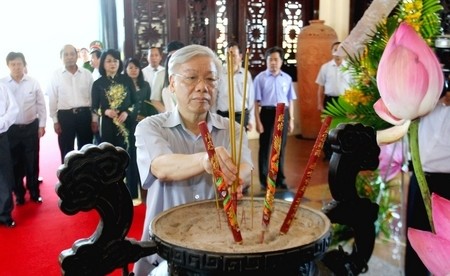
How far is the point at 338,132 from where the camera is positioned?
2.76 ft

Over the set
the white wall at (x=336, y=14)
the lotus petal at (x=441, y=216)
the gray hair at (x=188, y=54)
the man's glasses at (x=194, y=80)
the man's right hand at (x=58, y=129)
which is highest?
the white wall at (x=336, y=14)

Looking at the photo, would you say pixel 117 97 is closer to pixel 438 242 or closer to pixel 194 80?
pixel 194 80

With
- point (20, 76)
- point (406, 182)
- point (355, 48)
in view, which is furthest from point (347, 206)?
point (20, 76)

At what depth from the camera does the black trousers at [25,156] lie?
3801mm

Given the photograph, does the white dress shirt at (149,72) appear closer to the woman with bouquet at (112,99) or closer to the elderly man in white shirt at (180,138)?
the woman with bouquet at (112,99)

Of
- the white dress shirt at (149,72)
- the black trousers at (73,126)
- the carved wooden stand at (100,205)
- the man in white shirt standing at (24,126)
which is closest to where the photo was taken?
the carved wooden stand at (100,205)

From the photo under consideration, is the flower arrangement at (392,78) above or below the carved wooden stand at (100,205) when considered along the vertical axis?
above

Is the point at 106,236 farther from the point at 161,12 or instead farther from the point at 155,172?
the point at 161,12

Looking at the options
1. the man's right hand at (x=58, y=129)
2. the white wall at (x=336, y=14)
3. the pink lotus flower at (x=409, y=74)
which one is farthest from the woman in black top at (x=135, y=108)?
the pink lotus flower at (x=409, y=74)

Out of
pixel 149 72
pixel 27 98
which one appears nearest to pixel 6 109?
pixel 27 98

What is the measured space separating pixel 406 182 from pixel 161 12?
3.40m

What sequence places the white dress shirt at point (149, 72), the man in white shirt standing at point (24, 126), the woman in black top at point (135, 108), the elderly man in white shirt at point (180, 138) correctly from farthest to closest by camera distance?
the white dress shirt at point (149, 72)
the woman in black top at point (135, 108)
the man in white shirt standing at point (24, 126)
the elderly man in white shirt at point (180, 138)

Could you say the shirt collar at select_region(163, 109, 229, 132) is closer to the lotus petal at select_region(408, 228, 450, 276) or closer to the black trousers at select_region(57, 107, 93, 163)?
the lotus petal at select_region(408, 228, 450, 276)

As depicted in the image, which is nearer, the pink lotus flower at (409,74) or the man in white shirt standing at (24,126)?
the pink lotus flower at (409,74)
